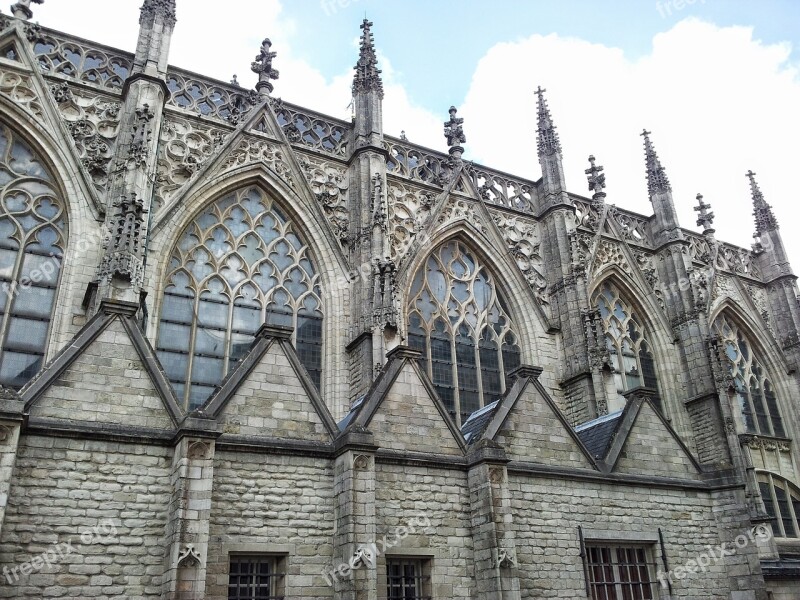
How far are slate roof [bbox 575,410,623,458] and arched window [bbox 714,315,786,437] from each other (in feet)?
33.6

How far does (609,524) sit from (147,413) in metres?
7.12

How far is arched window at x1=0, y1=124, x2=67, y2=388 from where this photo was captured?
1241cm

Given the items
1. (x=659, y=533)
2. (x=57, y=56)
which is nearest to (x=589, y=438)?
(x=659, y=533)

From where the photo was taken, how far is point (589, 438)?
504 inches

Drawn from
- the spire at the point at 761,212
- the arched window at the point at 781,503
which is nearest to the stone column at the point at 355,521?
the arched window at the point at 781,503

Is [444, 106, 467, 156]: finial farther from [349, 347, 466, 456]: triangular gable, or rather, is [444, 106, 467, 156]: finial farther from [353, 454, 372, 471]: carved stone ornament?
[353, 454, 372, 471]: carved stone ornament

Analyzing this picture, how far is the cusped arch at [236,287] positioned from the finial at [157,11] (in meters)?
4.02

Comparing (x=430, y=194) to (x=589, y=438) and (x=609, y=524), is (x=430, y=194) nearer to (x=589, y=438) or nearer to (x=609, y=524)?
(x=589, y=438)

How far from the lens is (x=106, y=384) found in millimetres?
8594

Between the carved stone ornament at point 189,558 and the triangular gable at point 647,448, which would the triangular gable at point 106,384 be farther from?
the triangular gable at point 647,448

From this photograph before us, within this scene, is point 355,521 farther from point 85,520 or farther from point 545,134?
point 545,134

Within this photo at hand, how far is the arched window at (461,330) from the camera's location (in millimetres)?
16750

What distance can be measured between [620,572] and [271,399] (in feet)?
20.1

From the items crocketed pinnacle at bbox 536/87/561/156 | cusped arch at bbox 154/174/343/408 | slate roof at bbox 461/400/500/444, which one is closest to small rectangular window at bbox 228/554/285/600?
slate roof at bbox 461/400/500/444
